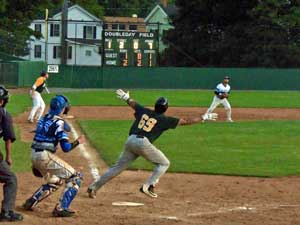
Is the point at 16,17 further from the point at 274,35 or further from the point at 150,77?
the point at 274,35

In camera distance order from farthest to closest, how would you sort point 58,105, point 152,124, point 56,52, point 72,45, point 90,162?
1. point 56,52
2. point 72,45
3. point 90,162
4. point 152,124
5. point 58,105

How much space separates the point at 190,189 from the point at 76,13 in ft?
306

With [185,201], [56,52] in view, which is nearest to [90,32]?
[56,52]

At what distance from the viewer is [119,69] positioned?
5500cm

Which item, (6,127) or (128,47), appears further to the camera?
(128,47)

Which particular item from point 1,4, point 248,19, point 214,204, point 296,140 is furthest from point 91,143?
point 248,19

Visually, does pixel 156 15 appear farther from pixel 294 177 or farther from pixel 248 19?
pixel 294 177

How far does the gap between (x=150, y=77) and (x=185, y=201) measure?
43967 mm

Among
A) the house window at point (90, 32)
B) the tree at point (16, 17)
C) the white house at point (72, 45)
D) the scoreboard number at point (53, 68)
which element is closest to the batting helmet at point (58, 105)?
the scoreboard number at point (53, 68)

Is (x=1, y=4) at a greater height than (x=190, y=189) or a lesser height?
greater

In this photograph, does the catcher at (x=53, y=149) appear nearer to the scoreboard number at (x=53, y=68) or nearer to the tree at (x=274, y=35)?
the scoreboard number at (x=53, y=68)

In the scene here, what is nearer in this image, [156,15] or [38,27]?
[38,27]

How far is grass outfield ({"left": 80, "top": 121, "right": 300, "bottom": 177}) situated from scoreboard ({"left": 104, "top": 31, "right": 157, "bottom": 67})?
21.6 m

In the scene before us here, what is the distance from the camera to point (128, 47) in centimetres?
4869
